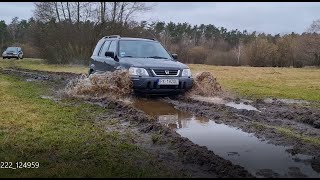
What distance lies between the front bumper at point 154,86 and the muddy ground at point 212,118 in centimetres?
31

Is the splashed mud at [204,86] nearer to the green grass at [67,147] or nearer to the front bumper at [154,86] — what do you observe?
the front bumper at [154,86]

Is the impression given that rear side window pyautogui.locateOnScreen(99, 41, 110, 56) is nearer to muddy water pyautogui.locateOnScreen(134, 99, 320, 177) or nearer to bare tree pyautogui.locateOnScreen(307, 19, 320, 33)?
muddy water pyautogui.locateOnScreen(134, 99, 320, 177)

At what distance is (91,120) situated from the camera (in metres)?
7.44

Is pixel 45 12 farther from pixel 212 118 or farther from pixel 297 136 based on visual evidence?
pixel 297 136

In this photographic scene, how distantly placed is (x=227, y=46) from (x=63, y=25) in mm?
54774

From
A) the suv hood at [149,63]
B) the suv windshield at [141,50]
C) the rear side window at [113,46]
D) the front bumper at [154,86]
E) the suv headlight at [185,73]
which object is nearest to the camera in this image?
the front bumper at [154,86]

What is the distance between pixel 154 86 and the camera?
10281 millimetres

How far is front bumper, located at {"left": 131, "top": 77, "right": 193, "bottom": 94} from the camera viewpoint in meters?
10.2

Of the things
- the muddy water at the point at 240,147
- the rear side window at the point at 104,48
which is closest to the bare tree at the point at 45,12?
the rear side window at the point at 104,48

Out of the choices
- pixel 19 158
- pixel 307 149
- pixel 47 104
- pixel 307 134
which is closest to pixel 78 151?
pixel 19 158

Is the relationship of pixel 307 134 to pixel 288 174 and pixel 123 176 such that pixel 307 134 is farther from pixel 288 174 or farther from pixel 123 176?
pixel 123 176

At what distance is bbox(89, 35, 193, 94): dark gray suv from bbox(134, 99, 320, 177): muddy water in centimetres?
192

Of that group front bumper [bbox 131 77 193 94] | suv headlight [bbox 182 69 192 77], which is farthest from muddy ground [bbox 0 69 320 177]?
suv headlight [bbox 182 69 192 77]

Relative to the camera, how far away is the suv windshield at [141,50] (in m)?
11.5
